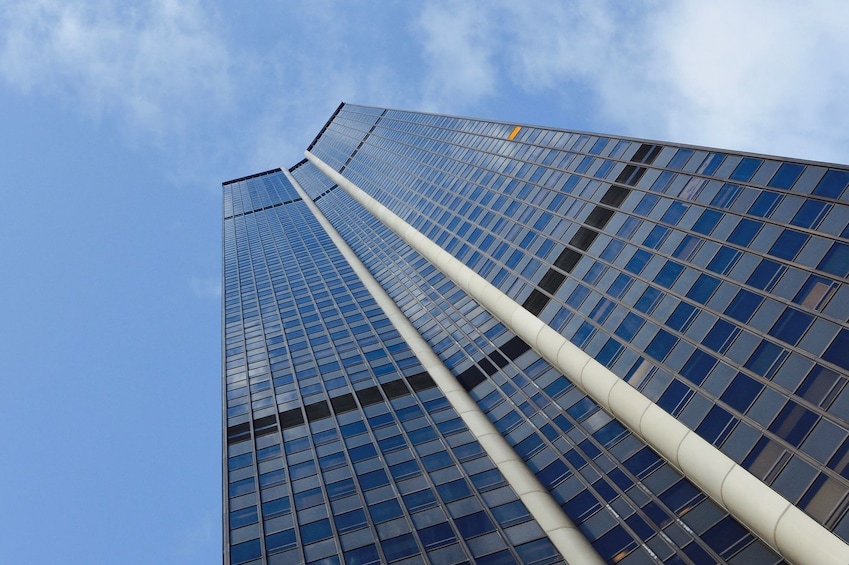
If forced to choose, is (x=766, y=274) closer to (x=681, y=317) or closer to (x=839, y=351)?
(x=681, y=317)

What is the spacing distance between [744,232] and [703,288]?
4316 mm

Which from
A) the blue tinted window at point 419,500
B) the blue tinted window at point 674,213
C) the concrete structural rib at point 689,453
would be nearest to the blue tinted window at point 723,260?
the blue tinted window at point 674,213

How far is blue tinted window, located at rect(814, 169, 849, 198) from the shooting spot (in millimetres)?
36344

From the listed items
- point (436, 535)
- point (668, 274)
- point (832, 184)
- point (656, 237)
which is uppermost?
point (656, 237)

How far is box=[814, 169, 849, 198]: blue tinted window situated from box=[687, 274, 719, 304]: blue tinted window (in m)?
7.46

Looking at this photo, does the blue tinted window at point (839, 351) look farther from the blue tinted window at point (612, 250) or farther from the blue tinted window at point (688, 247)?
the blue tinted window at point (612, 250)

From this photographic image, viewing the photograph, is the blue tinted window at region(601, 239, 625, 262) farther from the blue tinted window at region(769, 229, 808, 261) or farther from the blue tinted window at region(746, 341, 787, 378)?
the blue tinted window at region(746, 341, 787, 378)

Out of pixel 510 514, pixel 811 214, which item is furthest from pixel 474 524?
pixel 811 214

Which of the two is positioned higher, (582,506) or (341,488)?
(341,488)

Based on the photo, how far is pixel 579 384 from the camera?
48.2 meters

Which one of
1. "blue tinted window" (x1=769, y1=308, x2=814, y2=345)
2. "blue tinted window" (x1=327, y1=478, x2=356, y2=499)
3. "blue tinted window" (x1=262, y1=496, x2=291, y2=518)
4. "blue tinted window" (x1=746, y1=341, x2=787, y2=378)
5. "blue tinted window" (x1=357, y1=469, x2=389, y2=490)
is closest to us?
"blue tinted window" (x1=769, y1=308, x2=814, y2=345)

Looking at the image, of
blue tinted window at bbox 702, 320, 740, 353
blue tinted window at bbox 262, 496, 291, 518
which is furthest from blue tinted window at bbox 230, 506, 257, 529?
blue tinted window at bbox 702, 320, 740, 353

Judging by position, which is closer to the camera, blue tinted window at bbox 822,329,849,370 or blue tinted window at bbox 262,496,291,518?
blue tinted window at bbox 822,329,849,370

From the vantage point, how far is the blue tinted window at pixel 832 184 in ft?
119
